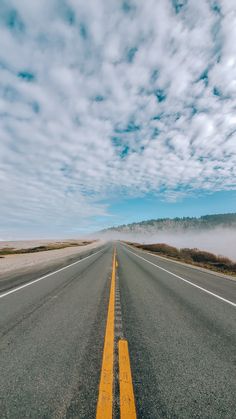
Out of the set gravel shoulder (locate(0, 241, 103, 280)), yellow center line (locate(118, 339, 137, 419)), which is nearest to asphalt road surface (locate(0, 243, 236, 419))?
→ yellow center line (locate(118, 339, 137, 419))

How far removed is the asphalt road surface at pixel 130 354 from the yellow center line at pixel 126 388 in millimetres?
67

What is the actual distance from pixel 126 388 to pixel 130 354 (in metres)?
0.86

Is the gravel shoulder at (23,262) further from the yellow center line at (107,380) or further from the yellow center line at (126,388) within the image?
the yellow center line at (126,388)

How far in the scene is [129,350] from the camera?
136 inches

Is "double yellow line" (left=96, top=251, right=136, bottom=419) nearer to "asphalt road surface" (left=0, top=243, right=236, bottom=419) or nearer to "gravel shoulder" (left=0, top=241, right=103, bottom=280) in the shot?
"asphalt road surface" (left=0, top=243, right=236, bottom=419)

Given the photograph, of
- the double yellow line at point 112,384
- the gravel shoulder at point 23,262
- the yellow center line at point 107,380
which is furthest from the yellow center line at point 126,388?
the gravel shoulder at point 23,262

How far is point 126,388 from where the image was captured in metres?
2.48

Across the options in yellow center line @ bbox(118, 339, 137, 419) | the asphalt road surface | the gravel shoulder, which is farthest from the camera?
the gravel shoulder

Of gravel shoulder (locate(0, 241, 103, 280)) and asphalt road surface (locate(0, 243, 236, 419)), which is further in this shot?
gravel shoulder (locate(0, 241, 103, 280))

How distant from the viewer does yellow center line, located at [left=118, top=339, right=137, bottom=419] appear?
212 centimetres

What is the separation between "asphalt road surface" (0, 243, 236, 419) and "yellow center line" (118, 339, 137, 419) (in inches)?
2.6

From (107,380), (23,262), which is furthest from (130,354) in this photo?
(23,262)

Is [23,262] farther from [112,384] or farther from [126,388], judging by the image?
[126,388]

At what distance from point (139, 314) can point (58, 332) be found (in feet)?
6.89
